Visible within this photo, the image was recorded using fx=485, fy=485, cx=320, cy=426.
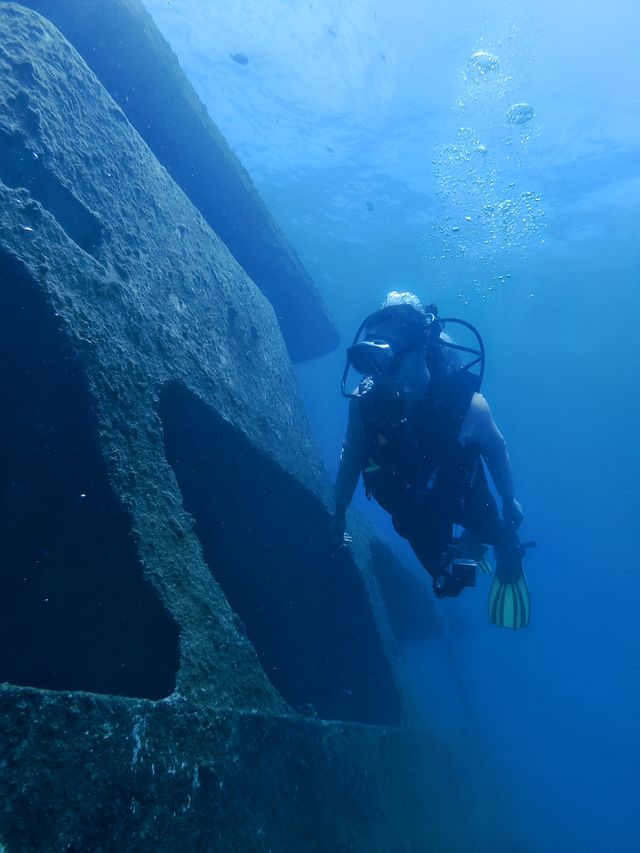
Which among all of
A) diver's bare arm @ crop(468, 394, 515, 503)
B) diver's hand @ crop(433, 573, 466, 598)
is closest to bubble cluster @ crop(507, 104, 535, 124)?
diver's bare arm @ crop(468, 394, 515, 503)

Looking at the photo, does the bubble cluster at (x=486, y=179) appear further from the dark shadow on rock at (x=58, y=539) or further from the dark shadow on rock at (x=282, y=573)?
the dark shadow on rock at (x=58, y=539)

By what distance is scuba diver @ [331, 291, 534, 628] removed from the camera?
3555 millimetres

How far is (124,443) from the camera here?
2.28 metres

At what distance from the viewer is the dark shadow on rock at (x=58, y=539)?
7.06 feet

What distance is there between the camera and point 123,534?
2.16 meters

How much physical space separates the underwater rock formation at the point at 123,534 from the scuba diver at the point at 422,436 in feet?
2.97

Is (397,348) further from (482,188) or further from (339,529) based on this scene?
(482,188)

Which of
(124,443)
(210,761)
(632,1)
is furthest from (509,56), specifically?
(210,761)

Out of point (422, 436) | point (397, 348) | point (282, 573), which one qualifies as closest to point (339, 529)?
point (282, 573)

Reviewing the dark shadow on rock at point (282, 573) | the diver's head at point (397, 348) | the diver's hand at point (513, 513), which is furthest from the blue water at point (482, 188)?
the diver's head at point (397, 348)

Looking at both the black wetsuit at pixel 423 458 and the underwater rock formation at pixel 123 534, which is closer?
the underwater rock formation at pixel 123 534

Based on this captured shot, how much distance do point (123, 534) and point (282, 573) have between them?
292cm

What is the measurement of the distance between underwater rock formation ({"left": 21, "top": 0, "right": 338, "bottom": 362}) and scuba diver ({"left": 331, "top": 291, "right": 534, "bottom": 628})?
351 centimetres

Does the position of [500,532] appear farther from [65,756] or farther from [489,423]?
[65,756]
